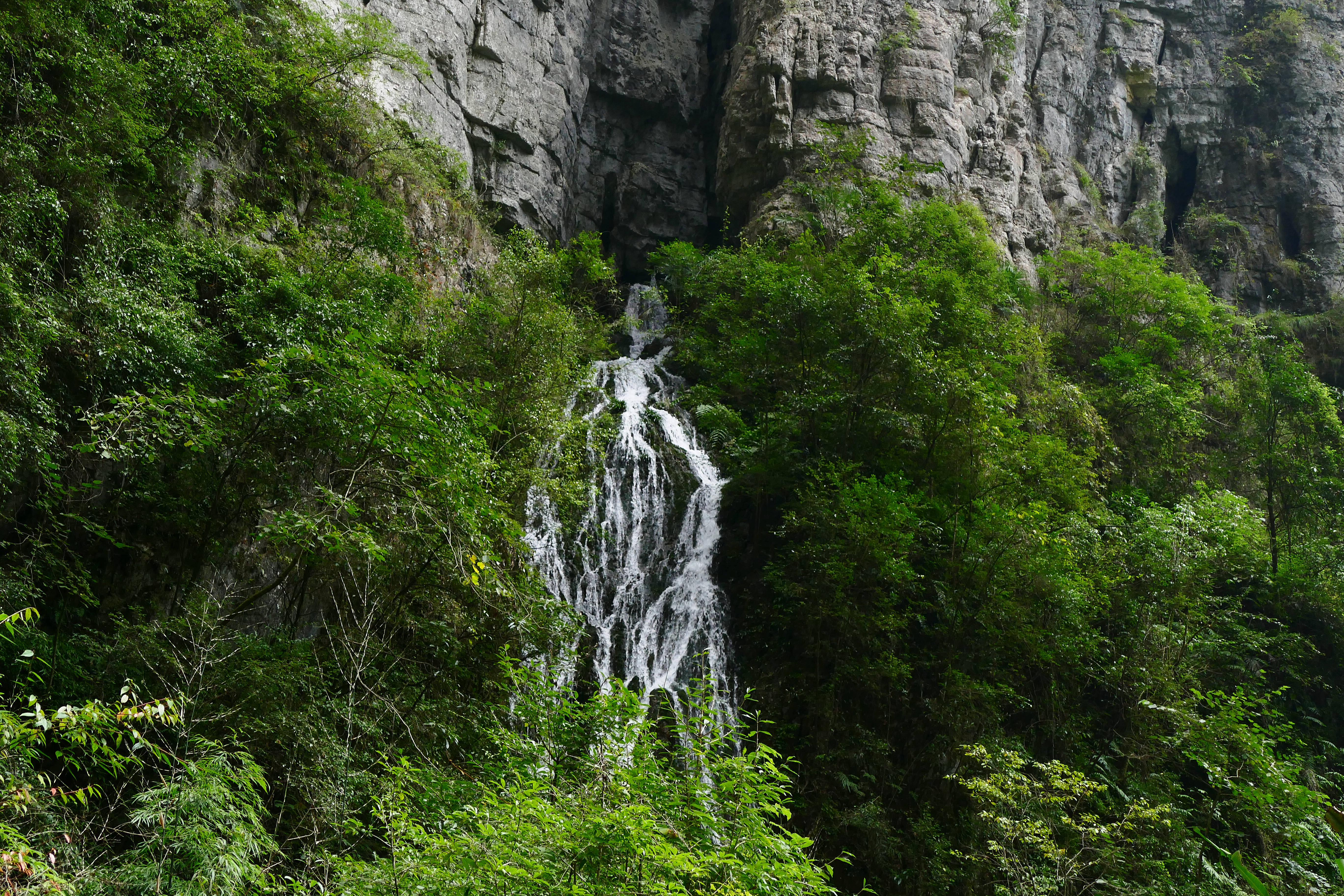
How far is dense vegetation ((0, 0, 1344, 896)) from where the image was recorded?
5109mm

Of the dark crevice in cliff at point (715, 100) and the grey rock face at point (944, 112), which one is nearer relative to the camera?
the grey rock face at point (944, 112)

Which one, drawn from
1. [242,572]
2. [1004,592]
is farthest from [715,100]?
[242,572]

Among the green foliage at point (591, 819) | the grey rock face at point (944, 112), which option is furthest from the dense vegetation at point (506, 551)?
the grey rock face at point (944, 112)

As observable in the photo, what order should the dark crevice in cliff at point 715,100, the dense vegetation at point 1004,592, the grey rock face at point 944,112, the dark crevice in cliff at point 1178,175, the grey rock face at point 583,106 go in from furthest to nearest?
the dark crevice in cliff at point 1178,175
the dark crevice in cliff at point 715,100
the grey rock face at point 944,112
the grey rock face at point 583,106
the dense vegetation at point 1004,592

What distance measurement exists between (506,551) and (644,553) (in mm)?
5226

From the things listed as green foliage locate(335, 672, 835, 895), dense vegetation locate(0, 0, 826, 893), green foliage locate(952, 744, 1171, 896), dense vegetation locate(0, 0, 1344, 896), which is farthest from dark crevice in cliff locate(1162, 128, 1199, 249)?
green foliage locate(335, 672, 835, 895)

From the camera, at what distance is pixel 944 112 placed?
24.7 metres

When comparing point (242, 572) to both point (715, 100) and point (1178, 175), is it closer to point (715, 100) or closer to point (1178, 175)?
point (715, 100)

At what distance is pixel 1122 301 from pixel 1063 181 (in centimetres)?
779

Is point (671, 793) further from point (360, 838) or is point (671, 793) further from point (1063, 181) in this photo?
point (1063, 181)

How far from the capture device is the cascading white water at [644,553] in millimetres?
13195

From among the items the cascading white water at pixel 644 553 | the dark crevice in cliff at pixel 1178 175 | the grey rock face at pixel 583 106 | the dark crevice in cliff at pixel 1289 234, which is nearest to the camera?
the cascading white water at pixel 644 553

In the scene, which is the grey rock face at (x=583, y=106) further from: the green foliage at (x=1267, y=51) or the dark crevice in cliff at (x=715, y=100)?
the green foliage at (x=1267, y=51)

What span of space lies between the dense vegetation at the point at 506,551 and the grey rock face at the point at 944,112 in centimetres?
485
